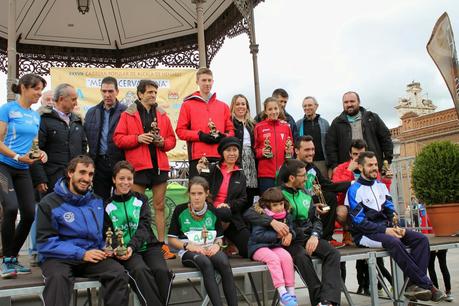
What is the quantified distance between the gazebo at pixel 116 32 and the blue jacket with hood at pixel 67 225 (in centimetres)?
822

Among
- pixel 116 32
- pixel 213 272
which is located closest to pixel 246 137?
pixel 213 272

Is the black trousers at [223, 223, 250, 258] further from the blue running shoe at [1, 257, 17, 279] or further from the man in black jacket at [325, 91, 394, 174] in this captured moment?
the blue running shoe at [1, 257, 17, 279]

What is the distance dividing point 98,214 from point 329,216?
2557mm

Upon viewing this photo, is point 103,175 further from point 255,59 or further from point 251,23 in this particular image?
point 251,23

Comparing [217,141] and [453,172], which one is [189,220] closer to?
[217,141]

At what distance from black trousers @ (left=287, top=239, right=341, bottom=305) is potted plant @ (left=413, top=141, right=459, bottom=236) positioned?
2.13 m

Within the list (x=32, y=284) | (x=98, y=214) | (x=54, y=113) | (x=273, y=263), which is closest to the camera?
(x=32, y=284)

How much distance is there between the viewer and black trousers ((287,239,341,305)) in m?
4.11

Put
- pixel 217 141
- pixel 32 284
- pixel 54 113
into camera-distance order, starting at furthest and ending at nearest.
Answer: pixel 217 141, pixel 54 113, pixel 32 284

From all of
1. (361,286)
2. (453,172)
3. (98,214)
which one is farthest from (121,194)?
(453,172)

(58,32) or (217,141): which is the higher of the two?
(58,32)

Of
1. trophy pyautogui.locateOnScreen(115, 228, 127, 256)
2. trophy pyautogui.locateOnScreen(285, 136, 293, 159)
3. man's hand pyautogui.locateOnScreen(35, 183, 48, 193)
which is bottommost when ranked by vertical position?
trophy pyautogui.locateOnScreen(115, 228, 127, 256)

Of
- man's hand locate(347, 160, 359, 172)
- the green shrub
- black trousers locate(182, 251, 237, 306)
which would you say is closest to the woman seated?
black trousers locate(182, 251, 237, 306)

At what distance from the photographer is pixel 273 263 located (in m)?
4.05
